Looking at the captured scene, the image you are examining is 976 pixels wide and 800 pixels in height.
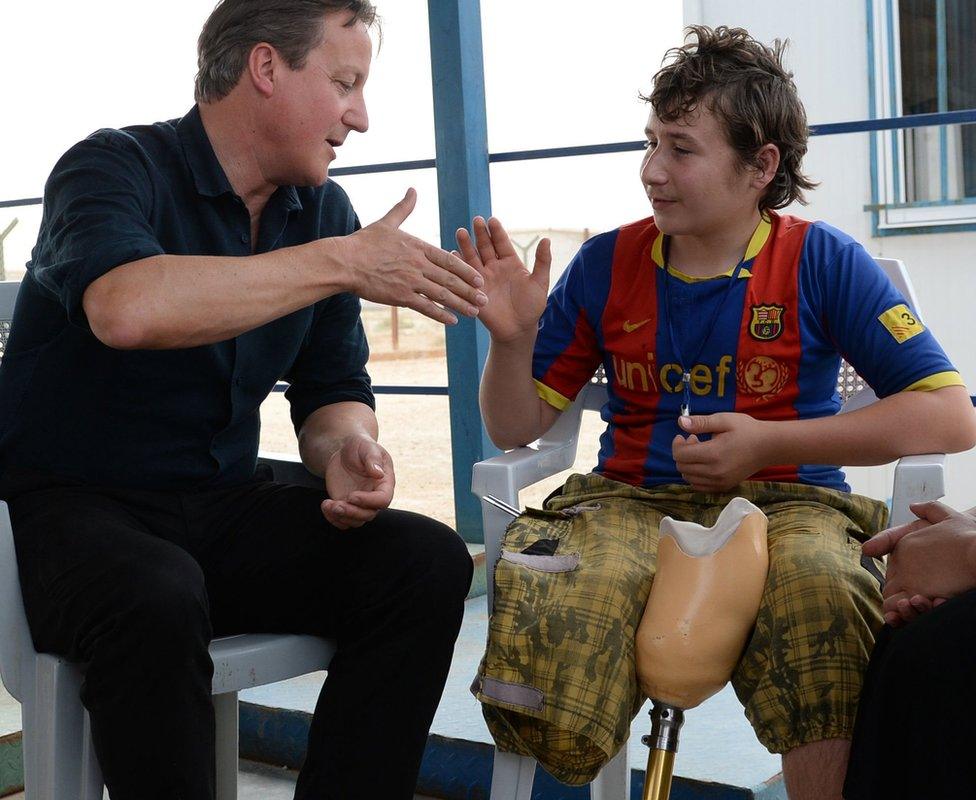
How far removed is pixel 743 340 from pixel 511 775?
2.41ft

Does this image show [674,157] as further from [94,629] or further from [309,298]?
[94,629]

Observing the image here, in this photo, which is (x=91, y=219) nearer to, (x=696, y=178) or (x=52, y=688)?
(x=52, y=688)

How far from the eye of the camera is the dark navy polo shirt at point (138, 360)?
1.61 metres

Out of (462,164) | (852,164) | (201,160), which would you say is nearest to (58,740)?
(201,160)

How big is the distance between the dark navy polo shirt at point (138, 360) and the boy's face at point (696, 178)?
0.61 meters

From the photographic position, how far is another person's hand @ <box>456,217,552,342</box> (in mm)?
1842

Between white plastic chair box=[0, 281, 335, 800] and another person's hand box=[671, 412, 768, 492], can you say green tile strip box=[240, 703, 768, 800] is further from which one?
white plastic chair box=[0, 281, 335, 800]

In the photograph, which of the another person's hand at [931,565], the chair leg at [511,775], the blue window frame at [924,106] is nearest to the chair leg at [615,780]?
the chair leg at [511,775]

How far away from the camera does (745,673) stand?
1.48 m

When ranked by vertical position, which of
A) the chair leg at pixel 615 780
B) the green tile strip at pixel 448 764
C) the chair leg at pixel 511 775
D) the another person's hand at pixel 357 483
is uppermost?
the another person's hand at pixel 357 483

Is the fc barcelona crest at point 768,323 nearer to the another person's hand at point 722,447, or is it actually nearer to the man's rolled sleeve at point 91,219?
the another person's hand at point 722,447

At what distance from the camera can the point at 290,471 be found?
A: 1.94m

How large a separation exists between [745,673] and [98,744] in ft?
2.61

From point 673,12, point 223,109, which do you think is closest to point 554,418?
point 223,109
